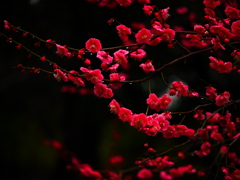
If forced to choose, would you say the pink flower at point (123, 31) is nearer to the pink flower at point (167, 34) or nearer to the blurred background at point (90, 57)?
the pink flower at point (167, 34)

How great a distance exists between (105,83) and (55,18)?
3.80m

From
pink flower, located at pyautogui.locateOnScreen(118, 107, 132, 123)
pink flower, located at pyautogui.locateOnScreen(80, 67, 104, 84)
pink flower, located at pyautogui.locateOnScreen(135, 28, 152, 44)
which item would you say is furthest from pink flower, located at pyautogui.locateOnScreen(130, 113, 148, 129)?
pink flower, located at pyautogui.locateOnScreen(135, 28, 152, 44)

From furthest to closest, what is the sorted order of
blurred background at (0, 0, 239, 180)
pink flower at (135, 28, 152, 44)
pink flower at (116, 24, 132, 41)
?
blurred background at (0, 0, 239, 180)
pink flower at (116, 24, 132, 41)
pink flower at (135, 28, 152, 44)

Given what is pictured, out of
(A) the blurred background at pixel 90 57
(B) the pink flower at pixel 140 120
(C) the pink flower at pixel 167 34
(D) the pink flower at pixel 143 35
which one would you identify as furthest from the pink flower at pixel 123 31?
(A) the blurred background at pixel 90 57

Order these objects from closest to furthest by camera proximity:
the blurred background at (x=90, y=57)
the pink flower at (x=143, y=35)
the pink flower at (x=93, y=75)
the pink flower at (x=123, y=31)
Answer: the pink flower at (x=93, y=75) < the pink flower at (x=143, y=35) < the pink flower at (x=123, y=31) < the blurred background at (x=90, y=57)

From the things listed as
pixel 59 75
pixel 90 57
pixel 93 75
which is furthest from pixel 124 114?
pixel 90 57

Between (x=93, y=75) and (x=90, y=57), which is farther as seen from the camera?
(x=90, y=57)

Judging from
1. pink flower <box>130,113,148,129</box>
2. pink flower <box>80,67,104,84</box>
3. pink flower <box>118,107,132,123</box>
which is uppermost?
pink flower <box>80,67,104,84</box>

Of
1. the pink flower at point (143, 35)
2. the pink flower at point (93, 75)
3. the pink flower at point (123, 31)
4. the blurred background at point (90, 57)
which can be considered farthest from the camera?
the blurred background at point (90, 57)

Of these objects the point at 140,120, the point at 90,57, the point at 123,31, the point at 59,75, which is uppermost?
the point at 123,31

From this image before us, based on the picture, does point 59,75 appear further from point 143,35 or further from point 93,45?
point 143,35

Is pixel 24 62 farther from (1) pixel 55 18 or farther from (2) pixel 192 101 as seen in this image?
(2) pixel 192 101

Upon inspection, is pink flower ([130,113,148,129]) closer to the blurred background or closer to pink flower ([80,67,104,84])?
pink flower ([80,67,104,84])

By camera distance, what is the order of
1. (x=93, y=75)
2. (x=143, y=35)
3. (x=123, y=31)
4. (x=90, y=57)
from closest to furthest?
1. (x=93, y=75)
2. (x=143, y=35)
3. (x=123, y=31)
4. (x=90, y=57)
